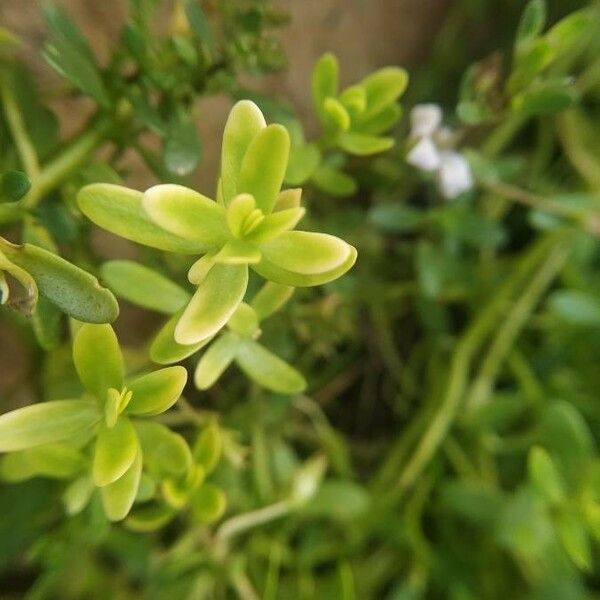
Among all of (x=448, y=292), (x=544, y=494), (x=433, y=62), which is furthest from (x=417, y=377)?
(x=433, y=62)

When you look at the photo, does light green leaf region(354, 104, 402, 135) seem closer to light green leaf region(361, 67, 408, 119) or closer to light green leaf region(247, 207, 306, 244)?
light green leaf region(361, 67, 408, 119)

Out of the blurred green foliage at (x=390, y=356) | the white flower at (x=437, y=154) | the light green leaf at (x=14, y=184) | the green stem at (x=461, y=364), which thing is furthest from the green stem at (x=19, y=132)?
the green stem at (x=461, y=364)

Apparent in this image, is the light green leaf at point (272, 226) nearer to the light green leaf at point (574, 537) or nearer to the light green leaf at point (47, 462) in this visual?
the light green leaf at point (47, 462)

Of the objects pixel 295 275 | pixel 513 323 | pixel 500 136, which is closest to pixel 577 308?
pixel 513 323

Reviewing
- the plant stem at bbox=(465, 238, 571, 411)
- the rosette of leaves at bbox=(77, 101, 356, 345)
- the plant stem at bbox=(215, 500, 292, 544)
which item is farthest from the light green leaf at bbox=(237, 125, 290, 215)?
the plant stem at bbox=(465, 238, 571, 411)

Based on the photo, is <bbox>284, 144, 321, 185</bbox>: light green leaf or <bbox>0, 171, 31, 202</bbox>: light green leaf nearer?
<bbox>0, 171, 31, 202</bbox>: light green leaf

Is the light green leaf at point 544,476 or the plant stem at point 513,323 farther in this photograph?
the plant stem at point 513,323
